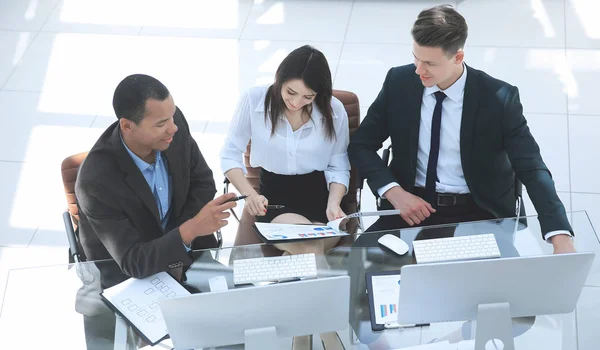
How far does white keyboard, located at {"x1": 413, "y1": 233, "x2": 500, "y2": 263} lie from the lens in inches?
105

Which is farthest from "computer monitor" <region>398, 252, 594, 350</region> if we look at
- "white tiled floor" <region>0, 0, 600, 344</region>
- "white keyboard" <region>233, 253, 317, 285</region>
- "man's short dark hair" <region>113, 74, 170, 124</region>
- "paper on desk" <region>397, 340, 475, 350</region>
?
"white tiled floor" <region>0, 0, 600, 344</region>

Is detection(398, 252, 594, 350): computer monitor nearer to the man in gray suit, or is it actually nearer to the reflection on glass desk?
the reflection on glass desk

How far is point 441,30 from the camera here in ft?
9.22

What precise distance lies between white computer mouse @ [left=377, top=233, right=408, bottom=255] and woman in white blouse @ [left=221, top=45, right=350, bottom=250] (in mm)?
377

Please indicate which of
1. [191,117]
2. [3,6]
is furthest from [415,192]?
[3,6]

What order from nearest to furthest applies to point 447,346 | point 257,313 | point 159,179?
point 257,313 → point 447,346 → point 159,179

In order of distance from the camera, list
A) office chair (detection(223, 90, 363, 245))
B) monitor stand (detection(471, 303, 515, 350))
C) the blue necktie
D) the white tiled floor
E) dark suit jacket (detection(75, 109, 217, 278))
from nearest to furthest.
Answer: monitor stand (detection(471, 303, 515, 350)), dark suit jacket (detection(75, 109, 217, 278)), the blue necktie, office chair (detection(223, 90, 363, 245)), the white tiled floor

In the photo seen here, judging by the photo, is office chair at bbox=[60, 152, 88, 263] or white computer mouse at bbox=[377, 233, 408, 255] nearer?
white computer mouse at bbox=[377, 233, 408, 255]

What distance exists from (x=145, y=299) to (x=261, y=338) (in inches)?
20.7

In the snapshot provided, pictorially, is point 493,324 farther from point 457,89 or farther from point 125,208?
point 125,208

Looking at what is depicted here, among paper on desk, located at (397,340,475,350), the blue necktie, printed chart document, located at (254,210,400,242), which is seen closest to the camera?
paper on desk, located at (397,340,475,350)

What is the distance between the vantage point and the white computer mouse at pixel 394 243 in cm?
272

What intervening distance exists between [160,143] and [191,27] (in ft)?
10.0

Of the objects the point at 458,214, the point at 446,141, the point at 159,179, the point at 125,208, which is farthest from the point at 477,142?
the point at 125,208
